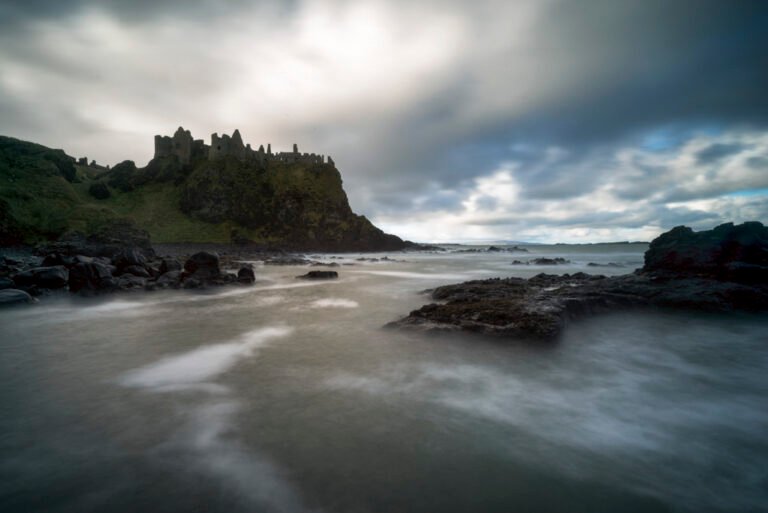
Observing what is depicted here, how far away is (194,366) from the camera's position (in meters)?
6.62

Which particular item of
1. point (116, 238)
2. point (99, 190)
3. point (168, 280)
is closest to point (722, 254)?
point (168, 280)

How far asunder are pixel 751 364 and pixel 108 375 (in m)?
13.3

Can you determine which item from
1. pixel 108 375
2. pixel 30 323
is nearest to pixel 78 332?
pixel 30 323

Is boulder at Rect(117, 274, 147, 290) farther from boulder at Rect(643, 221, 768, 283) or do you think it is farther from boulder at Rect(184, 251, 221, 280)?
boulder at Rect(643, 221, 768, 283)

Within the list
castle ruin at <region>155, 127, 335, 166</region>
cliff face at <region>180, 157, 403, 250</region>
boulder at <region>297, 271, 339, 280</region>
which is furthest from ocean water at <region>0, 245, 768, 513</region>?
castle ruin at <region>155, 127, 335, 166</region>

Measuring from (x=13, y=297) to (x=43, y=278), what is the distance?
140 inches

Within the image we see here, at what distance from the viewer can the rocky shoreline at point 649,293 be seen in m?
8.55

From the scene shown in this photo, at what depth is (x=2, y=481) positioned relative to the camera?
10.5ft

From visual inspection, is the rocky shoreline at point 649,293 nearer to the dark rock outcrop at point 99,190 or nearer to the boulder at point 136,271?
the boulder at point 136,271

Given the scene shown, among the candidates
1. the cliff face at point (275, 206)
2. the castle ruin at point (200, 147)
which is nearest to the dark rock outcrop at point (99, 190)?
the cliff face at point (275, 206)

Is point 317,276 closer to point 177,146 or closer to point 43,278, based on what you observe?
point 43,278

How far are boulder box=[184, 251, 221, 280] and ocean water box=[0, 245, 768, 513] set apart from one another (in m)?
9.58

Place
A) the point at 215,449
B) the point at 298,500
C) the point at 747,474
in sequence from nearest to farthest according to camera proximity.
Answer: the point at 298,500, the point at 747,474, the point at 215,449

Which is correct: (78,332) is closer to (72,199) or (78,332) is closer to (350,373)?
(350,373)
